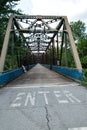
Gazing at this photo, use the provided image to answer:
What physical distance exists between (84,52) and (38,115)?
51795 mm

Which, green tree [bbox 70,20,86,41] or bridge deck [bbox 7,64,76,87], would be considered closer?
bridge deck [bbox 7,64,76,87]

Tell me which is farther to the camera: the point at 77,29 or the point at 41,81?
the point at 77,29

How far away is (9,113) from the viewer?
984 cm

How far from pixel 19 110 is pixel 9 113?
61 cm

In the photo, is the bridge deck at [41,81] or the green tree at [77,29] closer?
the bridge deck at [41,81]

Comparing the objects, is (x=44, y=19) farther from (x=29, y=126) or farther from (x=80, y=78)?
(x=29, y=126)

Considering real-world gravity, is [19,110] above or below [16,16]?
below

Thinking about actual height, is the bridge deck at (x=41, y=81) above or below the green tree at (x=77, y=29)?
below

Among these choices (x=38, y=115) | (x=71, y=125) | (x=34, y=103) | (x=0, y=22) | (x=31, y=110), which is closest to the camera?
(x=71, y=125)

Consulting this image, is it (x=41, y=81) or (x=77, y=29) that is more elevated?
(x=77, y=29)

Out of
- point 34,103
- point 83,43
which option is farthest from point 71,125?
point 83,43

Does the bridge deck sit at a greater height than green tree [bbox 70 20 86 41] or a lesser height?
lesser

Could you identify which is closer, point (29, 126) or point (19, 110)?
point (29, 126)

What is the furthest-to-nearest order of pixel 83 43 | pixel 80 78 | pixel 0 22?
pixel 83 43 < pixel 0 22 < pixel 80 78
